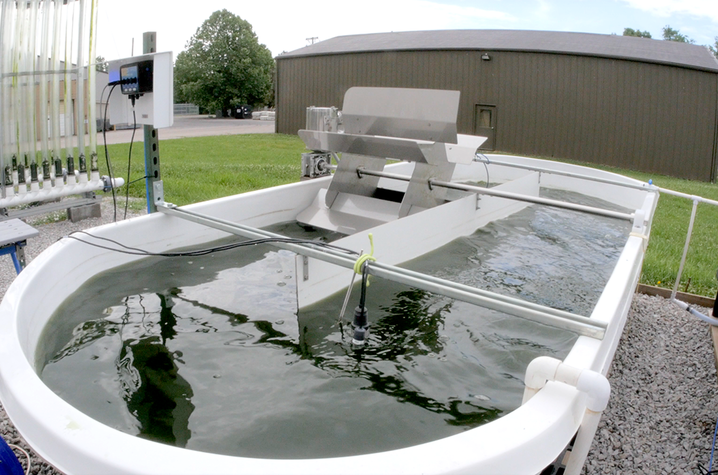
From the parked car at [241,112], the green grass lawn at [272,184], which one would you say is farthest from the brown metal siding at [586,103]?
the parked car at [241,112]

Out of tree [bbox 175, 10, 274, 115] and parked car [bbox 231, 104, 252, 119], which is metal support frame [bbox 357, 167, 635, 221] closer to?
parked car [bbox 231, 104, 252, 119]

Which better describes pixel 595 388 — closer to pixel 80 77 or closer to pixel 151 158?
pixel 151 158

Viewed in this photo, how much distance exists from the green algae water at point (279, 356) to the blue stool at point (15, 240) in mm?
507

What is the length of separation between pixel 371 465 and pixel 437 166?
12.7 ft

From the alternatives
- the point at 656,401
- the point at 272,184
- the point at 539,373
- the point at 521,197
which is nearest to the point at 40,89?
the point at 521,197

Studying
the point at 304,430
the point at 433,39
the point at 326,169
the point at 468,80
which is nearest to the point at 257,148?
the point at 468,80

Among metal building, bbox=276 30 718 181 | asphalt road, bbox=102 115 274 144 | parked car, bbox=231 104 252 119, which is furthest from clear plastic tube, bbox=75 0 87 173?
parked car, bbox=231 104 252 119

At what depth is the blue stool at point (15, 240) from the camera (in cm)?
328

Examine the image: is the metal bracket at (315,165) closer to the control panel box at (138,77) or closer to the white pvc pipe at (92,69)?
the white pvc pipe at (92,69)

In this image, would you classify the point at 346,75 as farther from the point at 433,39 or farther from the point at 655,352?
the point at 655,352

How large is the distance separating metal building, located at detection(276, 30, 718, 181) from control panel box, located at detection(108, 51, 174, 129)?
47.7ft

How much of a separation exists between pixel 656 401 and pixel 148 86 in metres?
3.46

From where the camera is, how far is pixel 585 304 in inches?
144

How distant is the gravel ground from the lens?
2.62 meters
